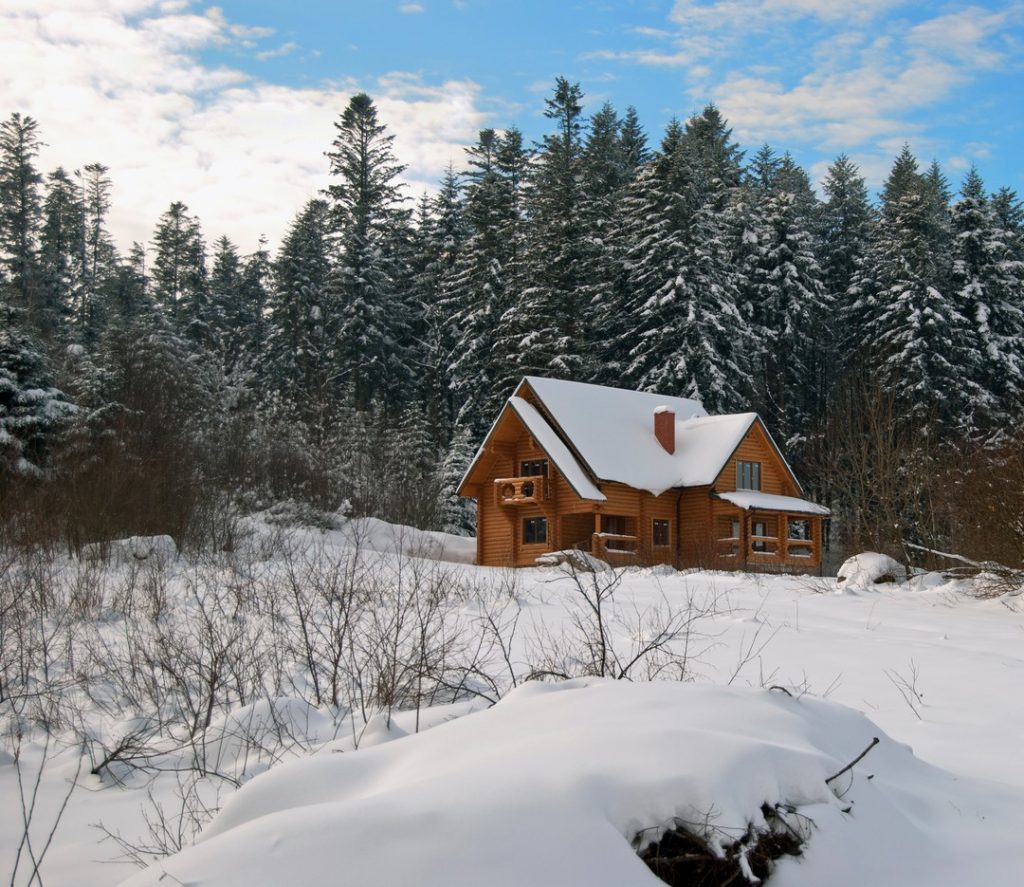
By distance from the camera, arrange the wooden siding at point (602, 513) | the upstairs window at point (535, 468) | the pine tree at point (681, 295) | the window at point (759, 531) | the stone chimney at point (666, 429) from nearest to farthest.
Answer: the wooden siding at point (602, 513) < the upstairs window at point (535, 468) < the stone chimney at point (666, 429) < the window at point (759, 531) < the pine tree at point (681, 295)

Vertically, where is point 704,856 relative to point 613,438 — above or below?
below

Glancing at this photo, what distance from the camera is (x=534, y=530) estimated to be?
106ft

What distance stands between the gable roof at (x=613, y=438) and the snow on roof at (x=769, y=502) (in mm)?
1096

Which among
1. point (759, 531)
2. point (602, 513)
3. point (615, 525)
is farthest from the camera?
point (759, 531)

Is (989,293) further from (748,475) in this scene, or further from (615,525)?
(615,525)

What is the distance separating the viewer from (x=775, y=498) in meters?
33.4

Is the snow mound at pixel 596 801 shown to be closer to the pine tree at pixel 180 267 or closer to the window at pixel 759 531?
the window at pixel 759 531

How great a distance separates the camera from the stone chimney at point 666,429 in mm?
33312

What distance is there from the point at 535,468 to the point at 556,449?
7.40 feet

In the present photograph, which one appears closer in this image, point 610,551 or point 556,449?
point 610,551

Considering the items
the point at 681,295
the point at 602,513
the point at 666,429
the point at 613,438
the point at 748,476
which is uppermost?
the point at 681,295

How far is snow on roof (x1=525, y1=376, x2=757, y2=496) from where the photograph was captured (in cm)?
3108

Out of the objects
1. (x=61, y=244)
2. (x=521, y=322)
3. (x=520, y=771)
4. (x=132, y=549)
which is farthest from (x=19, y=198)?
(x=520, y=771)

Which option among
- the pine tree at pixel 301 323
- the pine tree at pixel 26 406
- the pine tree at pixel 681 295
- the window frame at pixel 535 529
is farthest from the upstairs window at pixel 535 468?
the pine tree at pixel 301 323
